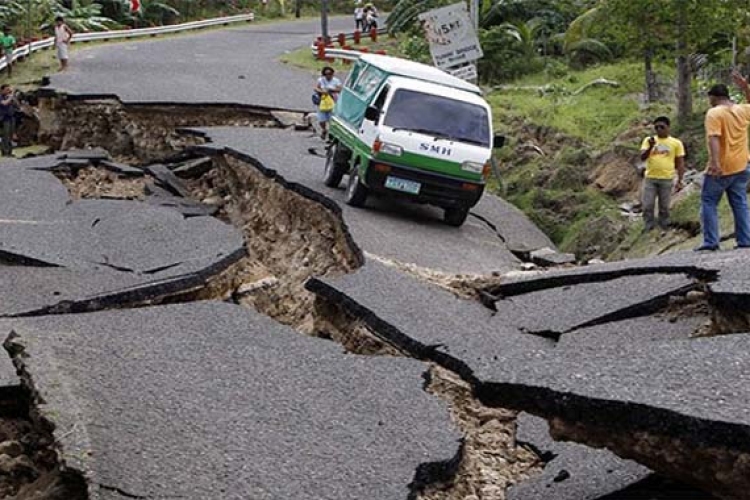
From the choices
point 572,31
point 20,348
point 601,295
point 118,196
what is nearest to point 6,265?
point 20,348

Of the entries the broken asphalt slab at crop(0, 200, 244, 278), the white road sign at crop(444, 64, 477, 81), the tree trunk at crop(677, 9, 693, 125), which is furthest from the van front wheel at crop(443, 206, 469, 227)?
the tree trunk at crop(677, 9, 693, 125)

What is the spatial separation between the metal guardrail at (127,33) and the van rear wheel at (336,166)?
13.0 m

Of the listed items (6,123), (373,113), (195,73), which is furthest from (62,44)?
(373,113)

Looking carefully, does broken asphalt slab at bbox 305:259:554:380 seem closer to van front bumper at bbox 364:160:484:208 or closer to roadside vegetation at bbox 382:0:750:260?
van front bumper at bbox 364:160:484:208

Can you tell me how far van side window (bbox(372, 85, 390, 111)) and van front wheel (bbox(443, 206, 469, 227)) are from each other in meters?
1.83

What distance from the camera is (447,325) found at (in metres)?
9.90

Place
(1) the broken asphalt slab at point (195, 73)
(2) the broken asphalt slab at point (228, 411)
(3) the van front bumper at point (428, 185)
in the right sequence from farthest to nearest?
(1) the broken asphalt slab at point (195, 73)
(3) the van front bumper at point (428, 185)
(2) the broken asphalt slab at point (228, 411)

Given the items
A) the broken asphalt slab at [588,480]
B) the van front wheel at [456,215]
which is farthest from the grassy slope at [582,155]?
the broken asphalt slab at [588,480]

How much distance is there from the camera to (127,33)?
3562cm

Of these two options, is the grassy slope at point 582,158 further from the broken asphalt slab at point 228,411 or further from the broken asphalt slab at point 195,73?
the broken asphalt slab at point 228,411

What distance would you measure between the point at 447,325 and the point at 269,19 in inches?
1580

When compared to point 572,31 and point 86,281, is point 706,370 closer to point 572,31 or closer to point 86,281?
point 86,281

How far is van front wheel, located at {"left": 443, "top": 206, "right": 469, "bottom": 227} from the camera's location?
1559 centimetres

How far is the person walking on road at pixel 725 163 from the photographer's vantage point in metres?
11.3
